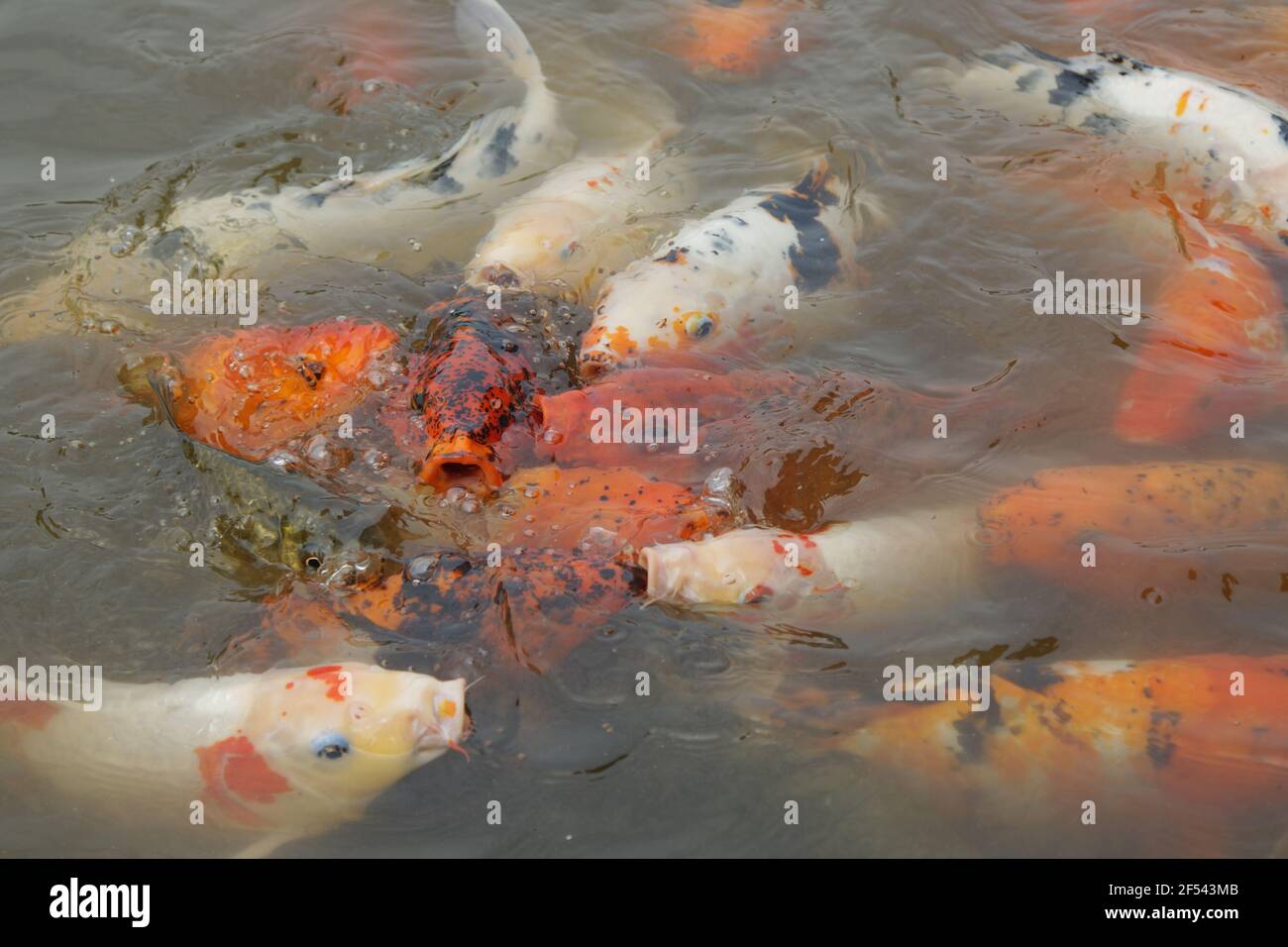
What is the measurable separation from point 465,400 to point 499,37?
4.03 m

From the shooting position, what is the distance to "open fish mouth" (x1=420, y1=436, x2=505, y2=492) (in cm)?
526

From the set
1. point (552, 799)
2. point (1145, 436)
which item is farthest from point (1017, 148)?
point (552, 799)

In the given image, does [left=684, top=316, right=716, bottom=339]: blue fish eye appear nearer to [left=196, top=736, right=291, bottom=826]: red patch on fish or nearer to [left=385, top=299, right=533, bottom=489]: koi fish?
[left=385, top=299, right=533, bottom=489]: koi fish

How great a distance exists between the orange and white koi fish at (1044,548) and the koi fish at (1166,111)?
8.16 ft

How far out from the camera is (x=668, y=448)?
5621mm

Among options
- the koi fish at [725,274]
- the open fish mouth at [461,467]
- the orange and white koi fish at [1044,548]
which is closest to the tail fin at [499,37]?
the koi fish at [725,274]

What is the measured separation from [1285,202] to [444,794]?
6.13m

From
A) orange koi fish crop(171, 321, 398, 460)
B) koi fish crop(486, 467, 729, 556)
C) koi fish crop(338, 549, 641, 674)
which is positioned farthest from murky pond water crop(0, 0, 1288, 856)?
orange koi fish crop(171, 321, 398, 460)

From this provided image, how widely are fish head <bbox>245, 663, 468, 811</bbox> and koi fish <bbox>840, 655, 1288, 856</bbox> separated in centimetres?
162

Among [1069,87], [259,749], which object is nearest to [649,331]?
[259,749]

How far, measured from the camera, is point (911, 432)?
19.2 ft

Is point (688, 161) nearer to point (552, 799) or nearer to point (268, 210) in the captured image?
point (268, 210)

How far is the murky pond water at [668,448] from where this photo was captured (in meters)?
4.36

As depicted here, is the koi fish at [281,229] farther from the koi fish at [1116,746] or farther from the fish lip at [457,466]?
the koi fish at [1116,746]
